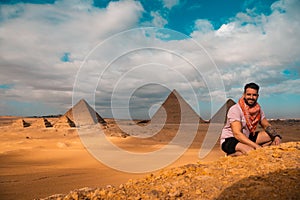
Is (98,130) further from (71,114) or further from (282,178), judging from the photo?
(282,178)

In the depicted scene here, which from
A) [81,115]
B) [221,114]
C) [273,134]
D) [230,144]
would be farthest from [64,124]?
[273,134]

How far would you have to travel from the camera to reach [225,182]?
110 inches

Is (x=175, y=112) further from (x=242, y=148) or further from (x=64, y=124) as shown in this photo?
(x=242, y=148)

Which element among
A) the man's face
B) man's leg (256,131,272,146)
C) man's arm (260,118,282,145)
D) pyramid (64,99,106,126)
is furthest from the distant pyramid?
the man's face

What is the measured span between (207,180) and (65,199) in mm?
1624

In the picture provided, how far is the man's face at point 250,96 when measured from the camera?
4223 millimetres

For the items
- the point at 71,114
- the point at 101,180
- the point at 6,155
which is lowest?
the point at 101,180

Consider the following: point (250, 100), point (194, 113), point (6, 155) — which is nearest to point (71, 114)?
point (194, 113)

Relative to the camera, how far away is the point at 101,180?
17.0ft

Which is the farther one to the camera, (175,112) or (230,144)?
(175,112)

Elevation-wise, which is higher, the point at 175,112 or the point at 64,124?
the point at 175,112

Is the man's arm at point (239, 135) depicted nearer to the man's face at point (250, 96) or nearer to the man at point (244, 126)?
the man at point (244, 126)

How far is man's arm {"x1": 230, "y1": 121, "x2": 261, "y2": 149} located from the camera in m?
4.04

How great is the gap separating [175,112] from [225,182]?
95.2 ft
